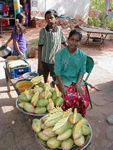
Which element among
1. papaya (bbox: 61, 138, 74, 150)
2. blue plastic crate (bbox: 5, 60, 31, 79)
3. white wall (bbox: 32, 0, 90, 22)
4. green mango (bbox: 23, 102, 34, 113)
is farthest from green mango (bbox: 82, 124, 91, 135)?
white wall (bbox: 32, 0, 90, 22)

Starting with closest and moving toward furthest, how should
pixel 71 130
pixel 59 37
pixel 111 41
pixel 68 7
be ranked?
pixel 71 130 → pixel 59 37 → pixel 111 41 → pixel 68 7

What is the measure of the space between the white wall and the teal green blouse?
10.1 m

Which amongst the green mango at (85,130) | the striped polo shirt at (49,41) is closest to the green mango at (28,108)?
the green mango at (85,130)

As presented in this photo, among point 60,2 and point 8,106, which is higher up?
point 60,2

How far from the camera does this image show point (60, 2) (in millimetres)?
11430

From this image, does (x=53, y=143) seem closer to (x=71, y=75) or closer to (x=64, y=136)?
(x=64, y=136)

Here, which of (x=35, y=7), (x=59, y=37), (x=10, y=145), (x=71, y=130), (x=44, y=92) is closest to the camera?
(x=71, y=130)

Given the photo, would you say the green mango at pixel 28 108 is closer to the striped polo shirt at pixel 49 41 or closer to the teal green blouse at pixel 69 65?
the teal green blouse at pixel 69 65

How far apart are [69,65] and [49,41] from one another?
0.80 meters

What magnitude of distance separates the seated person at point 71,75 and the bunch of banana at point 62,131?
75cm

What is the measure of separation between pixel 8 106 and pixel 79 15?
1170cm

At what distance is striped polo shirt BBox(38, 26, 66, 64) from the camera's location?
2713 mm

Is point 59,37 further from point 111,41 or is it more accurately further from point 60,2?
point 60,2

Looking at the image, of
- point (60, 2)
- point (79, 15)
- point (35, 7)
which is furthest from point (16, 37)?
point (79, 15)
